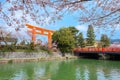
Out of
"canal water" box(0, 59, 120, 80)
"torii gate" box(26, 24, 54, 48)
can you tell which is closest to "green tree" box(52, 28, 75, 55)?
"torii gate" box(26, 24, 54, 48)

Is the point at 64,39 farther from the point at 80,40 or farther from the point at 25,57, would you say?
the point at 25,57

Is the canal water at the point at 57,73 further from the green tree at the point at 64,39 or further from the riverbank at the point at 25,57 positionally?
the green tree at the point at 64,39

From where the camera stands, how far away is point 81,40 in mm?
36938

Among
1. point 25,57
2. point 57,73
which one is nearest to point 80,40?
point 25,57

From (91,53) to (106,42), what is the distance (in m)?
6.25

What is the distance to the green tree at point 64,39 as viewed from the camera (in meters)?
31.5

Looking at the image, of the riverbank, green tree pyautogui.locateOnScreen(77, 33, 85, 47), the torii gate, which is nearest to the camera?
the riverbank

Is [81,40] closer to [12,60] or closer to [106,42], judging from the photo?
[106,42]

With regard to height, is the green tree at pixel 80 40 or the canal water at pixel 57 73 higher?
the green tree at pixel 80 40

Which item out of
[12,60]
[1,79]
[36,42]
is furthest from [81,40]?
[1,79]

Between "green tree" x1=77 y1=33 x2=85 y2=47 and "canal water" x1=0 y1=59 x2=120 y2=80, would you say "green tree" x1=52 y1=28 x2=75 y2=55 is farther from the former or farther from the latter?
"canal water" x1=0 y1=59 x2=120 y2=80

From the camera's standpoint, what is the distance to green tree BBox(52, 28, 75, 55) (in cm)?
3152

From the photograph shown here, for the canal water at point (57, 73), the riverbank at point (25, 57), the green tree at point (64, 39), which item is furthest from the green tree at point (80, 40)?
the canal water at point (57, 73)

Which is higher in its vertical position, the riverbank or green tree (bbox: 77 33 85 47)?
green tree (bbox: 77 33 85 47)
